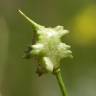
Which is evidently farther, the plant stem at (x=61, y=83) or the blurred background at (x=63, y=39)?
the blurred background at (x=63, y=39)

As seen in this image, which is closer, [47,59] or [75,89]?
[47,59]

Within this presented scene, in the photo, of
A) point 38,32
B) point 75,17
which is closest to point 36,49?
point 38,32

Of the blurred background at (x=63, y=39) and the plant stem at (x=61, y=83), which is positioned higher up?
the blurred background at (x=63, y=39)

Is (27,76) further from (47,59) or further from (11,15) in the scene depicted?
(47,59)

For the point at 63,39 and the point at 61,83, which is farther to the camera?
the point at 63,39

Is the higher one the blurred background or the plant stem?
the blurred background

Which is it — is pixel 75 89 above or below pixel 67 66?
below

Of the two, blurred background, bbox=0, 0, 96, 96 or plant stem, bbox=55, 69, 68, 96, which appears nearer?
plant stem, bbox=55, 69, 68, 96

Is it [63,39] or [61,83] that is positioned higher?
[63,39]
